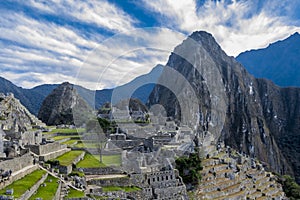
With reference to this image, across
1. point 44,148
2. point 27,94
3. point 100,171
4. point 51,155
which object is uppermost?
point 27,94

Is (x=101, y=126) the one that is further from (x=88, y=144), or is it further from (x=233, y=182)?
(x=233, y=182)

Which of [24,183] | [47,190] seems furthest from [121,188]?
[24,183]

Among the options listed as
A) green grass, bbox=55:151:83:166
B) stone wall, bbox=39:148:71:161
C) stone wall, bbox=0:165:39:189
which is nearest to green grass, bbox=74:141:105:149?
stone wall, bbox=39:148:71:161

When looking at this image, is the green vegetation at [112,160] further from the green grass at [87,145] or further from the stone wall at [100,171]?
the green grass at [87,145]

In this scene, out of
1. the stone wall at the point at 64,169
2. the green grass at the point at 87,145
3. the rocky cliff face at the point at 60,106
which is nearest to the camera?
the stone wall at the point at 64,169

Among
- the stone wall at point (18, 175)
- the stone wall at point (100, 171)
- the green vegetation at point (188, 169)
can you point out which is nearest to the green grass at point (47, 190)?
the stone wall at point (18, 175)

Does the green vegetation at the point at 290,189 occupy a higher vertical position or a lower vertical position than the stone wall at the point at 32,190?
lower

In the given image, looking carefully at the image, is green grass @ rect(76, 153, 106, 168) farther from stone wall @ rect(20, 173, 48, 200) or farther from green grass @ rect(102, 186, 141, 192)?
stone wall @ rect(20, 173, 48, 200)
